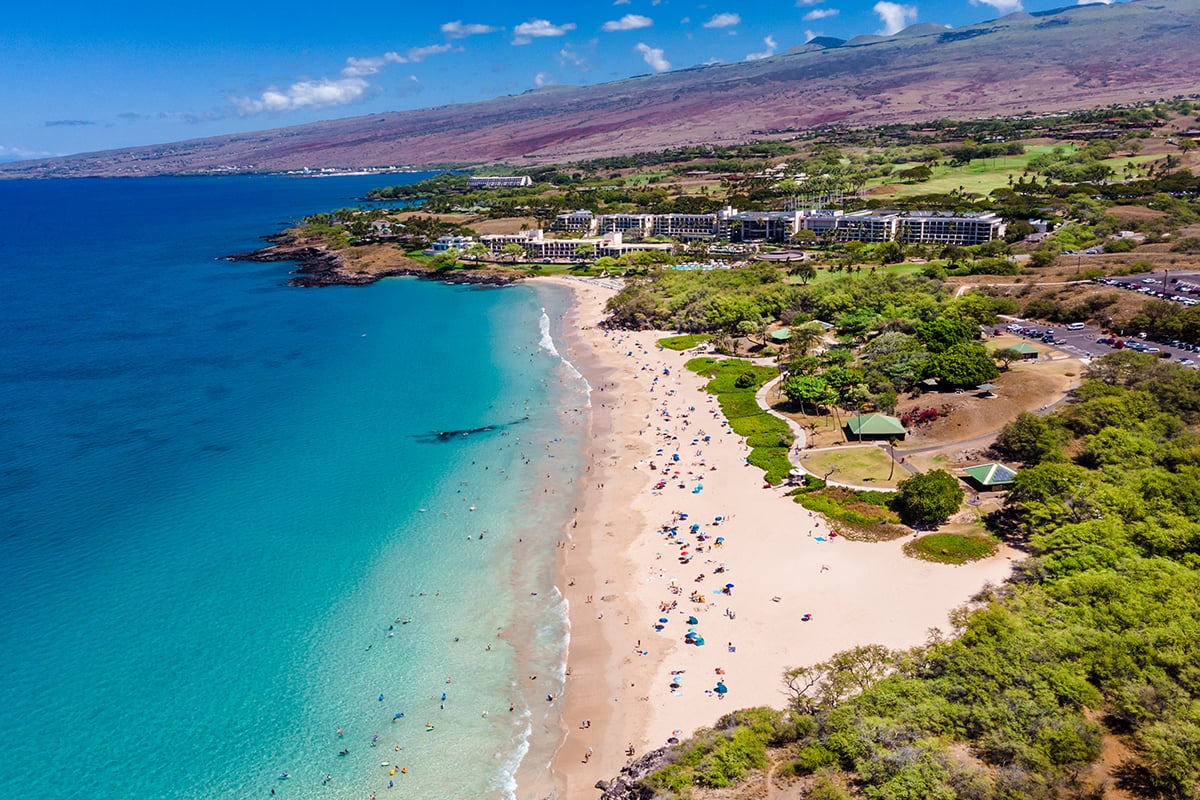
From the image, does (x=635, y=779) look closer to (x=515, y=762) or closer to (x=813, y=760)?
(x=515, y=762)

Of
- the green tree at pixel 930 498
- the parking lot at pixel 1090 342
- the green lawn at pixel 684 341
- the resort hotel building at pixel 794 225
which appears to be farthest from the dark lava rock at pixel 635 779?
the resort hotel building at pixel 794 225

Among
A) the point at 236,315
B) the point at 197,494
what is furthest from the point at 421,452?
the point at 236,315

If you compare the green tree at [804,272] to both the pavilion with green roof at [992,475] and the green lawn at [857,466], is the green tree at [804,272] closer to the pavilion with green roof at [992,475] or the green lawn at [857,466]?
the green lawn at [857,466]

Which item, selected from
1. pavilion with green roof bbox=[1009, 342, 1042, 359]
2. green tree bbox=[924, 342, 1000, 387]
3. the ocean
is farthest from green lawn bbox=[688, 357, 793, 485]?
pavilion with green roof bbox=[1009, 342, 1042, 359]

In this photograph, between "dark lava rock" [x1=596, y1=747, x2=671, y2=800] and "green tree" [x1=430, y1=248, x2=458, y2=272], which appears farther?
"green tree" [x1=430, y1=248, x2=458, y2=272]

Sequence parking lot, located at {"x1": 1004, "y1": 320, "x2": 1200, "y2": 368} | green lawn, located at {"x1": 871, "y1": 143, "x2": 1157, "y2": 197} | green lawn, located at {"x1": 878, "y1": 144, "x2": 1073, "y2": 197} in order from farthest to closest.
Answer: green lawn, located at {"x1": 878, "y1": 144, "x2": 1073, "y2": 197}, green lawn, located at {"x1": 871, "y1": 143, "x2": 1157, "y2": 197}, parking lot, located at {"x1": 1004, "y1": 320, "x2": 1200, "y2": 368}

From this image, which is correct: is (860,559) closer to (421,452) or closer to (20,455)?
(421,452)

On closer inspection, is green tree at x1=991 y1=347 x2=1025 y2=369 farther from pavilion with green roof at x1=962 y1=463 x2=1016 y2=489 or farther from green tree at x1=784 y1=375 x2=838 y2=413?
pavilion with green roof at x1=962 y1=463 x2=1016 y2=489
